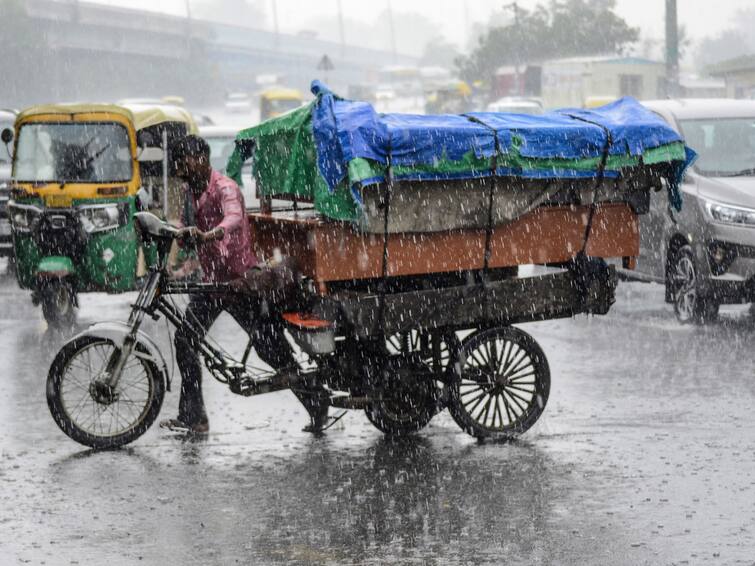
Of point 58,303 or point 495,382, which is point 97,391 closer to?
point 495,382

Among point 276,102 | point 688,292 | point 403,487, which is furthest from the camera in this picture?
point 276,102

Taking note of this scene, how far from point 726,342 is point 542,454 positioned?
4511 millimetres

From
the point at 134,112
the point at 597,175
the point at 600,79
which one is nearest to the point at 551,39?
the point at 600,79

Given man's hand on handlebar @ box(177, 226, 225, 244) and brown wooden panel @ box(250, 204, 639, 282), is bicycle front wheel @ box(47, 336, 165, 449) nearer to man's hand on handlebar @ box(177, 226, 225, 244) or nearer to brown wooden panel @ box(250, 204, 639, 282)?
man's hand on handlebar @ box(177, 226, 225, 244)

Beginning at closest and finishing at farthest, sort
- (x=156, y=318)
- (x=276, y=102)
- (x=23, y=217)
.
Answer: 1. (x=156, y=318)
2. (x=23, y=217)
3. (x=276, y=102)

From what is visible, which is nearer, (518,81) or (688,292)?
(688,292)

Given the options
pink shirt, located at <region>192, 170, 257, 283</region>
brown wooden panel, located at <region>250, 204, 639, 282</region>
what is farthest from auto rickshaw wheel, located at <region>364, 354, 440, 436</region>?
pink shirt, located at <region>192, 170, 257, 283</region>

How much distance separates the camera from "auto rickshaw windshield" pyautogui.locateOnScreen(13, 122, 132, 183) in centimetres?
1398

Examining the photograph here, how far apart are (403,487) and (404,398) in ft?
3.70

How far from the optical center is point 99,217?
1356cm

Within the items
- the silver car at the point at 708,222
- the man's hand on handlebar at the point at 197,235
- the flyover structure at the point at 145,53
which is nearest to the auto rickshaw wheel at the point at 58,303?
the silver car at the point at 708,222

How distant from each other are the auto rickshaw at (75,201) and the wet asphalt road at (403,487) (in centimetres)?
364

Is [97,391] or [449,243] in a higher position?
[449,243]

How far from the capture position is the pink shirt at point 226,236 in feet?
25.1
